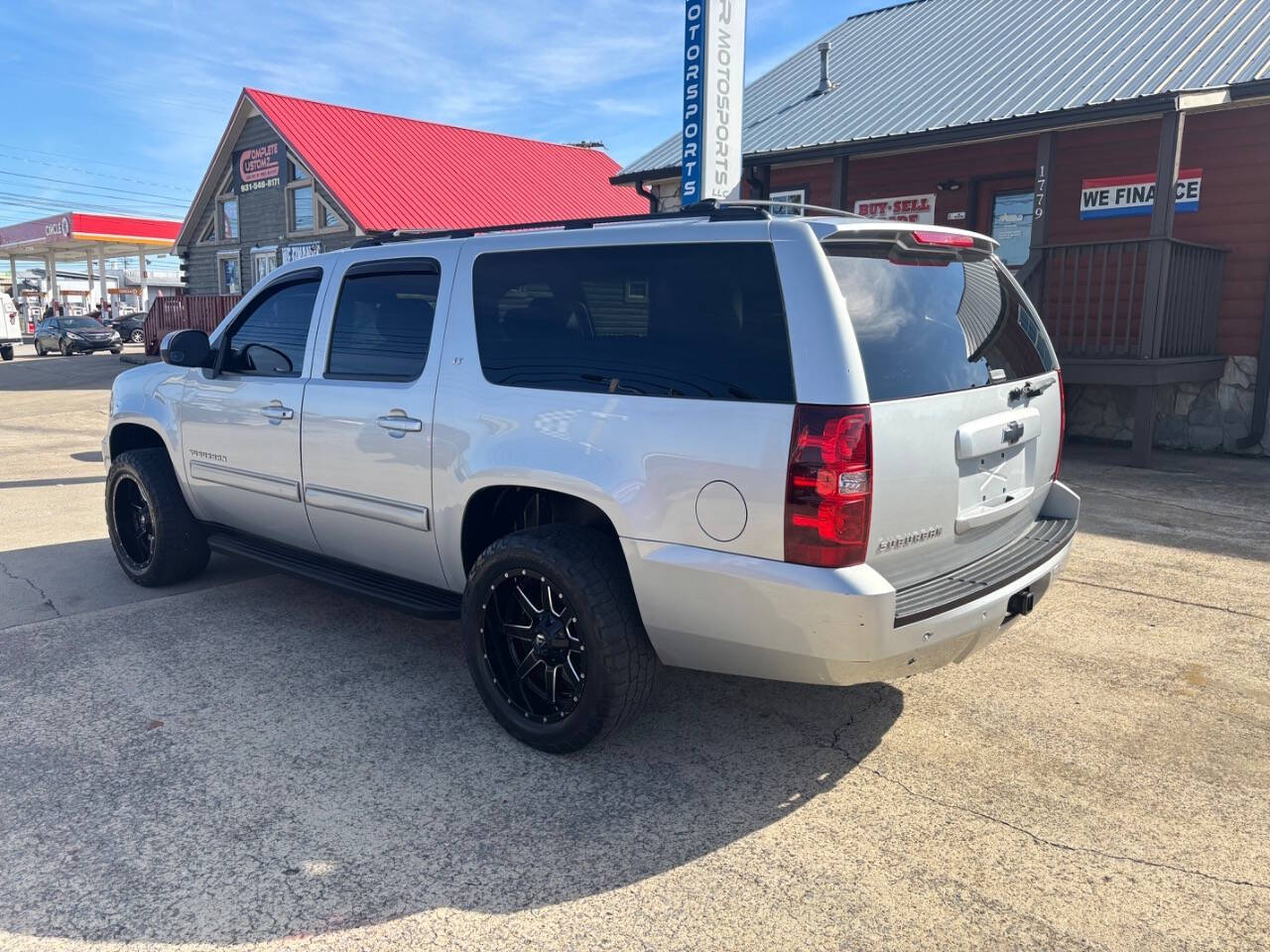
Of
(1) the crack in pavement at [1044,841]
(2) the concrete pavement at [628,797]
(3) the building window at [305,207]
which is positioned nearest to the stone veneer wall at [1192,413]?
(2) the concrete pavement at [628,797]

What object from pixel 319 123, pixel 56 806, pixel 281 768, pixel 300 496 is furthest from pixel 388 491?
pixel 319 123

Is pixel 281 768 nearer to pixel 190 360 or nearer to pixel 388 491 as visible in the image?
pixel 388 491

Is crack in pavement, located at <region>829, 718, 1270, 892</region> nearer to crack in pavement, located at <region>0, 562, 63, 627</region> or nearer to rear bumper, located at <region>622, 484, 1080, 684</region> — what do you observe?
rear bumper, located at <region>622, 484, 1080, 684</region>

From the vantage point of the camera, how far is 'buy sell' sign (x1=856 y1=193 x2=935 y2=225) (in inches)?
519

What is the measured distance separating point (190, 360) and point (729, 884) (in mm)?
A: 3812

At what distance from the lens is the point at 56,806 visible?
3145 mm

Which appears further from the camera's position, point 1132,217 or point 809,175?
point 809,175

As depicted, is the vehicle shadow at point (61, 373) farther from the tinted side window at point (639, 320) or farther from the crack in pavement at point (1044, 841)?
the crack in pavement at point (1044, 841)

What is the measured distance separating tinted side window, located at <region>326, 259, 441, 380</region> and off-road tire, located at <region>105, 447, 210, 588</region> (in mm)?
1618

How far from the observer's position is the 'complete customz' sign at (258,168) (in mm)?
27141

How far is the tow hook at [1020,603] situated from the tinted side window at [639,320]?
1.16 meters

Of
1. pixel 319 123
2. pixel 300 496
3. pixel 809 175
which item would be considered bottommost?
pixel 300 496

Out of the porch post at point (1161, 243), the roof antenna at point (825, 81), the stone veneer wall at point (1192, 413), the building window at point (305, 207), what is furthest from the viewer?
the building window at point (305, 207)

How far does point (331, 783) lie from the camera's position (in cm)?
331
